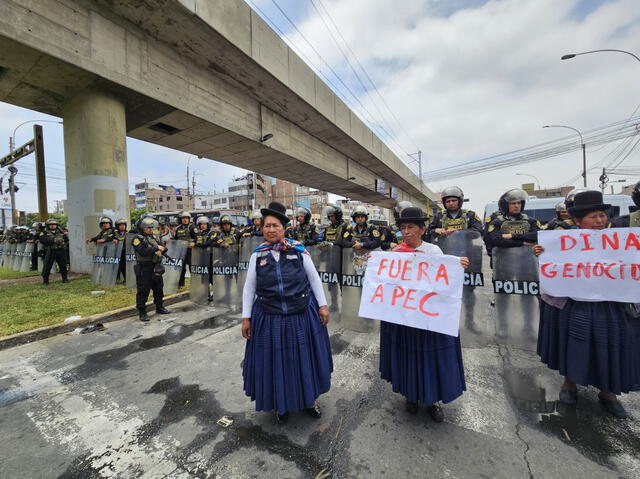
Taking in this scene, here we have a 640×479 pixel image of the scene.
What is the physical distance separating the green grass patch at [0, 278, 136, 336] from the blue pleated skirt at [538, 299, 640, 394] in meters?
7.31

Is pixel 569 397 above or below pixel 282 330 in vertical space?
below

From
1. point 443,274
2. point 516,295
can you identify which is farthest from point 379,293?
point 516,295

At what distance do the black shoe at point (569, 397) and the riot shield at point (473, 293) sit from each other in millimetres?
1480

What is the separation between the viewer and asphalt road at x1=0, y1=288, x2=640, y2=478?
1.94 metres

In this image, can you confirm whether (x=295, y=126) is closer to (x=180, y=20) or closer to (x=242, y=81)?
(x=242, y=81)

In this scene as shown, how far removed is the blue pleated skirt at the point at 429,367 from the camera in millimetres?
2289

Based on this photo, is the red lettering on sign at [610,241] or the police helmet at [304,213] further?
the police helmet at [304,213]

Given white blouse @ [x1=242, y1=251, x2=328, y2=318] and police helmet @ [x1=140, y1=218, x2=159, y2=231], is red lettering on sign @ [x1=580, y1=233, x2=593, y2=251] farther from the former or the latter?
police helmet @ [x1=140, y1=218, x2=159, y2=231]

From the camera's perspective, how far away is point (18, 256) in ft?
42.1

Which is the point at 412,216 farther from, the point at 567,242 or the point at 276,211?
the point at 567,242

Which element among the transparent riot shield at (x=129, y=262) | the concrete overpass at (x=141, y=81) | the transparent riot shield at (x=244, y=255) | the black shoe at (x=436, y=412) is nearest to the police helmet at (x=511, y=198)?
the black shoe at (x=436, y=412)

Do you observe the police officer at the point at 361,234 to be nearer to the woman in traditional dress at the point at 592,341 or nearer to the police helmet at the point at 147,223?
the woman in traditional dress at the point at 592,341

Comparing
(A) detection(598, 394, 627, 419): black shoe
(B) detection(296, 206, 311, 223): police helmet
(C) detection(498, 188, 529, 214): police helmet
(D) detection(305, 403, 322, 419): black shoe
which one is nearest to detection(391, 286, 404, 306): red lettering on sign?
(D) detection(305, 403, 322, 419): black shoe

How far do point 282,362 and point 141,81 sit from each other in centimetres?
895
